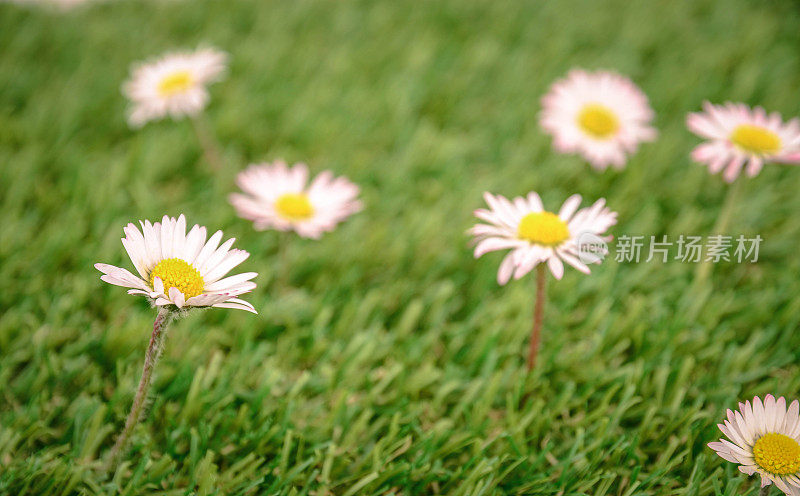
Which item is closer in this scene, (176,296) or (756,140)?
(176,296)

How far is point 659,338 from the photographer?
1381mm

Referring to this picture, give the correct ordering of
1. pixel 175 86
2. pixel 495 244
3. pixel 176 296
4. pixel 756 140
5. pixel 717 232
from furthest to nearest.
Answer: pixel 175 86 < pixel 717 232 < pixel 756 140 < pixel 495 244 < pixel 176 296

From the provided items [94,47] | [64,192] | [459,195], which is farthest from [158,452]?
[94,47]

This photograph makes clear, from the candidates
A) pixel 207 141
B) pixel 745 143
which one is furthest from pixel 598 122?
pixel 207 141

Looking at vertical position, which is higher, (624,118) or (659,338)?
(624,118)

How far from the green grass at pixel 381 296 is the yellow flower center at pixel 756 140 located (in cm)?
34

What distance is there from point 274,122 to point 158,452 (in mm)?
1316

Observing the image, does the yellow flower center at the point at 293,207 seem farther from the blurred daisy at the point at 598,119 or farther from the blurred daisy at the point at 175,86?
the blurred daisy at the point at 598,119

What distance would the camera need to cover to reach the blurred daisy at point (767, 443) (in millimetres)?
916

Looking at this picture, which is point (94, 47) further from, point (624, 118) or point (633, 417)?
point (633, 417)

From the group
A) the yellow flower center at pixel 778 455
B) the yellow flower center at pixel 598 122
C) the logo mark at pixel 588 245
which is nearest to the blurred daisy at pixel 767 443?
the yellow flower center at pixel 778 455

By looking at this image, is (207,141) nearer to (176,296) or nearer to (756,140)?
(176,296)

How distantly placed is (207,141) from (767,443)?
1684 mm

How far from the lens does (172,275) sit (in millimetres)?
901
